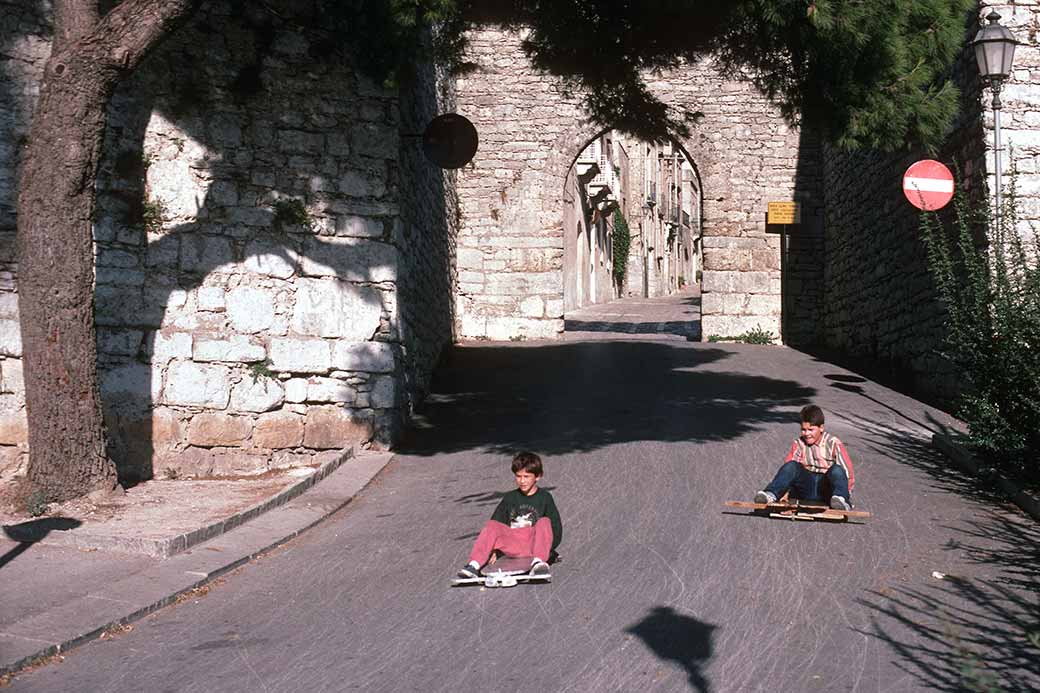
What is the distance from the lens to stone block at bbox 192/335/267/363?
974cm

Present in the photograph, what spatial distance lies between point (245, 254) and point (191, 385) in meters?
1.22

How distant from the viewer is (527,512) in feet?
20.4

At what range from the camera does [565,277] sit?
28.5 meters

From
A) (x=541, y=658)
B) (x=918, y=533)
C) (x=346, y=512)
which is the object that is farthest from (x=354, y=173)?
(x=541, y=658)

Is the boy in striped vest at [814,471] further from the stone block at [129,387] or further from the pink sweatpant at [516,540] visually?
the stone block at [129,387]

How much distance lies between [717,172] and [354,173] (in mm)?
11413

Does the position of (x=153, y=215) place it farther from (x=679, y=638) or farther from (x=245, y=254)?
(x=679, y=638)

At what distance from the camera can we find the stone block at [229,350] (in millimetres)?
9742

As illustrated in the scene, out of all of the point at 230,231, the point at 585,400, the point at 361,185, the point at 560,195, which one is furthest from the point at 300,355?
the point at 560,195

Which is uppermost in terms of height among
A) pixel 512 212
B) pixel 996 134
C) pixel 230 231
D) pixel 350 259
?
pixel 512 212

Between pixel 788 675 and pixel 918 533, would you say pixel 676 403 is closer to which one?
pixel 918 533

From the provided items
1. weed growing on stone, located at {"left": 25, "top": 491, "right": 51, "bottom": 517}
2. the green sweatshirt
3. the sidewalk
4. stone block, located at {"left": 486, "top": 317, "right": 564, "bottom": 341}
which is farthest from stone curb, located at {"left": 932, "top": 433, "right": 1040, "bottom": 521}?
stone block, located at {"left": 486, "top": 317, "right": 564, "bottom": 341}

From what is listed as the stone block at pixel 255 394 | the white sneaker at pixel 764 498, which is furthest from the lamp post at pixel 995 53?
the stone block at pixel 255 394

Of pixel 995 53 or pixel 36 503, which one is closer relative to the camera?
pixel 36 503
